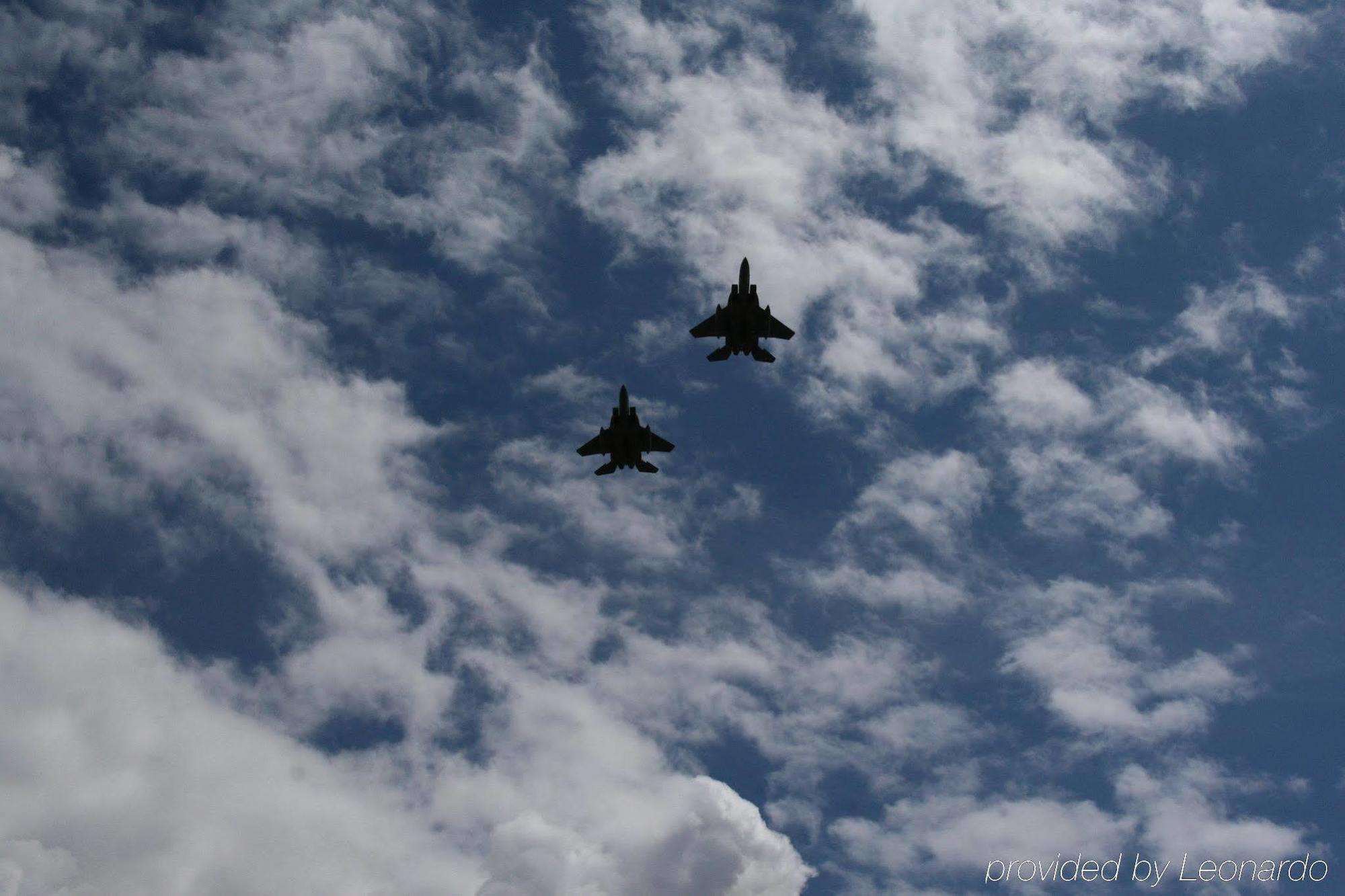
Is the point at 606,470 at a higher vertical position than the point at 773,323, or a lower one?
lower

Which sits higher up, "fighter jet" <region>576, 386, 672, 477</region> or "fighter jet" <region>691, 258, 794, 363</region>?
"fighter jet" <region>691, 258, 794, 363</region>

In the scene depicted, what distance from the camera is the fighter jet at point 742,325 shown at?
419 ft

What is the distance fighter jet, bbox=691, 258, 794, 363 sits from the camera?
128 m

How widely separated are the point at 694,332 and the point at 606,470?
16527 mm

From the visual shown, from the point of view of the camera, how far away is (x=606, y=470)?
5310 inches

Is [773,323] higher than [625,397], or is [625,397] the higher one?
[773,323]

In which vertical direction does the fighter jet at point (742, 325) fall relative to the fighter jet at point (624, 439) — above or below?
above

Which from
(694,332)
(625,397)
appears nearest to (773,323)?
(694,332)

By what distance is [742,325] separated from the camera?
12838 centimetres

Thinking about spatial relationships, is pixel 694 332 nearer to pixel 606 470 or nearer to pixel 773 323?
pixel 773 323

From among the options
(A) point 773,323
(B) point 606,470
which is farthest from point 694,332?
(B) point 606,470

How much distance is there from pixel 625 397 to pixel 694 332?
9607 millimetres

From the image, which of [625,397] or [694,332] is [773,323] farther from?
[625,397]

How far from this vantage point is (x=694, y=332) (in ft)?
436
